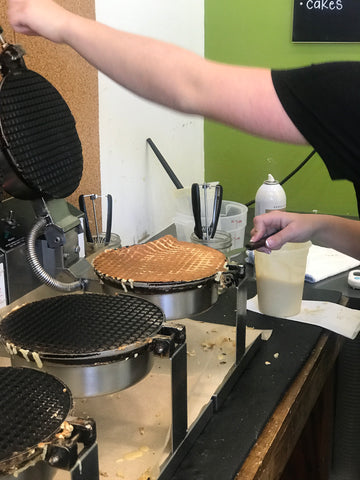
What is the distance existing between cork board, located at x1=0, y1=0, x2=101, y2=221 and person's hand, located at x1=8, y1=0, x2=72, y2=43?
0.42m

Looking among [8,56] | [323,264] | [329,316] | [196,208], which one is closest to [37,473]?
[8,56]

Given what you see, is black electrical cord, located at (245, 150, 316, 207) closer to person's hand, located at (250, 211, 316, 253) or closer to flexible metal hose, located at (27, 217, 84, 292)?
person's hand, located at (250, 211, 316, 253)

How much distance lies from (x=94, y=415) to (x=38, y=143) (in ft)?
1.63

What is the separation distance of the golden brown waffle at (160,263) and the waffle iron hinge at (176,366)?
209 millimetres

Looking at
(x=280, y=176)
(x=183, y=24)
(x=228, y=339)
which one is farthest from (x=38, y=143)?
(x=280, y=176)

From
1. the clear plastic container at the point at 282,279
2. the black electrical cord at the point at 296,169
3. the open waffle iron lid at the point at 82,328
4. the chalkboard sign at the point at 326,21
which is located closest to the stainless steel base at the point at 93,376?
the open waffle iron lid at the point at 82,328

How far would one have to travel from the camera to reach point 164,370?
1.29m

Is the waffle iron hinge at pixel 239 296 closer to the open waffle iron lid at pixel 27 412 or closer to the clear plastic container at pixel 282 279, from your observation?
the clear plastic container at pixel 282 279

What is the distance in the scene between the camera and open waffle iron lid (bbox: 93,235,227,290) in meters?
1.16

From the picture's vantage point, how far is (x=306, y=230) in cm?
145

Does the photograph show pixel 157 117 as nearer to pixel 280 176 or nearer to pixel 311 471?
pixel 280 176

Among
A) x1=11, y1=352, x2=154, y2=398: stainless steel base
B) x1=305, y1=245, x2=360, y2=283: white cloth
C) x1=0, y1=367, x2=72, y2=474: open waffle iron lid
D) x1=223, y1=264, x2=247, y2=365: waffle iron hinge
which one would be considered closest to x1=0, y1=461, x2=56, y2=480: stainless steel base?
x1=0, y1=367, x2=72, y2=474: open waffle iron lid

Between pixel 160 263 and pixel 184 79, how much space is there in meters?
0.48

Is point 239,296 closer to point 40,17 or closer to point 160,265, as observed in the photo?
point 160,265
